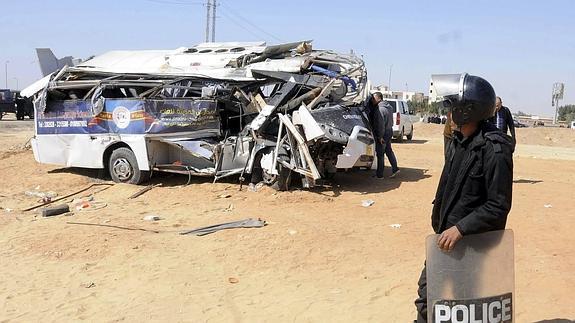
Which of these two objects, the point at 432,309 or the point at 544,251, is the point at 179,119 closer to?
the point at 544,251

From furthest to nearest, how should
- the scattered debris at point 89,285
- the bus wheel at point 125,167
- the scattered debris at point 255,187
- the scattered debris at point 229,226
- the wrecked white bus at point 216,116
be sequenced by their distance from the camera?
1. the bus wheel at point 125,167
2. the scattered debris at point 255,187
3. the wrecked white bus at point 216,116
4. the scattered debris at point 229,226
5. the scattered debris at point 89,285

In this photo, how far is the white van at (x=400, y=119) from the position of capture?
22234mm

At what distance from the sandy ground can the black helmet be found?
78.2 inches

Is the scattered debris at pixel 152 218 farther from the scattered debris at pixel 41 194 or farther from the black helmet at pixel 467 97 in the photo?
the black helmet at pixel 467 97

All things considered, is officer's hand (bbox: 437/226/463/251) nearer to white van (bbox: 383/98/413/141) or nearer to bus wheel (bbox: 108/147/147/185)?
bus wheel (bbox: 108/147/147/185)

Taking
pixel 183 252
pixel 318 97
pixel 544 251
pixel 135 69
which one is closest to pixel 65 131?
pixel 135 69

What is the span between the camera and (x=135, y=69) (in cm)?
1138

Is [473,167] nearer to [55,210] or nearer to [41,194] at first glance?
[55,210]

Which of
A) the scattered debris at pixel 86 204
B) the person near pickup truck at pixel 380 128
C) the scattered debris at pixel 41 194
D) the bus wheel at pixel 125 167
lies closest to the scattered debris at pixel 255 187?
the bus wheel at pixel 125 167

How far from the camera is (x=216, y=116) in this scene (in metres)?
10.2

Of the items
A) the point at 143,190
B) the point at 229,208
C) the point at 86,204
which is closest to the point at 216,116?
the point at 143,190

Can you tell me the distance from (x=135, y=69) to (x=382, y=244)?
6.79 metres

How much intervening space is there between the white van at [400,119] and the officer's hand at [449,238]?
19127mm

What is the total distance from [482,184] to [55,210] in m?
7.07
